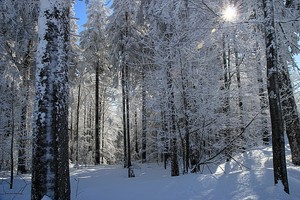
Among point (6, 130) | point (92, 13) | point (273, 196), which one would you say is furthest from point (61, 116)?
point (92, 13)

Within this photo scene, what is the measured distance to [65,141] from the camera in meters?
4.68

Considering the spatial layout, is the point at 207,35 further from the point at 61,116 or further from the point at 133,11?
the point at 133,11

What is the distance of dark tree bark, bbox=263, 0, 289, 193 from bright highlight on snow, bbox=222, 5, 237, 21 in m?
1.01

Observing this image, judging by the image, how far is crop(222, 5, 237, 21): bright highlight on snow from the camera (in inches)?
267

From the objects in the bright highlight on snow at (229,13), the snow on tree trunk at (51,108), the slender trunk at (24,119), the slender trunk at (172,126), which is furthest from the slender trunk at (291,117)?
the slender trunk at (24,119)

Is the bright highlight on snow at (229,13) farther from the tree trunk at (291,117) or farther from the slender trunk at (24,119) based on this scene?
the slender trunk at (24,119)

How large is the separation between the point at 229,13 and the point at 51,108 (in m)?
5.31

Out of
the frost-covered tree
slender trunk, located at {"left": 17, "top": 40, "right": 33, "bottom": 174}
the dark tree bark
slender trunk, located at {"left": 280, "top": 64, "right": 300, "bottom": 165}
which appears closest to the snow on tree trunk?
the dark tree bark

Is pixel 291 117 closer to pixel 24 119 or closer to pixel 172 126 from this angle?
pixel 172 126

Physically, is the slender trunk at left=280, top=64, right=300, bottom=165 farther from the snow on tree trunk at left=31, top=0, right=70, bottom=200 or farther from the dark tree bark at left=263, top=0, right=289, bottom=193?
the snow on tree trunk at left=31, top=0, right=70, bottom=200

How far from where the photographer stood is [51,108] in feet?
14.9

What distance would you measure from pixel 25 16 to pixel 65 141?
312 inches

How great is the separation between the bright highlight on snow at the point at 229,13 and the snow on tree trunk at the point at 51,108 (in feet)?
13.8

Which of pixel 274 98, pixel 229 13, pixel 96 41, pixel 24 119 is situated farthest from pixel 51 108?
pixel 96 41
